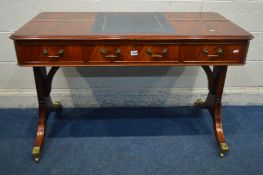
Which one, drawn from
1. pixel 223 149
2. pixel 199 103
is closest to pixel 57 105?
pixel 199 103

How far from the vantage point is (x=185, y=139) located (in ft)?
6.17

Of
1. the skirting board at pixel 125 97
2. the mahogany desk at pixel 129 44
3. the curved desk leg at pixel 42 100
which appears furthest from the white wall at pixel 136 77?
the mahogany desk at pixel 129 44

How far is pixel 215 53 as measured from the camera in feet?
4.50

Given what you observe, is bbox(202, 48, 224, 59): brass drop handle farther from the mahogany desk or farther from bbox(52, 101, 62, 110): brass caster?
bbox(52, 101, 62, 110): brass caster

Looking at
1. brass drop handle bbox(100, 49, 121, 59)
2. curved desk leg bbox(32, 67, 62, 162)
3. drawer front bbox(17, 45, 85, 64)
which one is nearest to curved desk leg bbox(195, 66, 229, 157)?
brass drop handle bbox(100, 49, 121, 59)

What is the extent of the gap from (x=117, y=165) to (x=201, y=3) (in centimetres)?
120

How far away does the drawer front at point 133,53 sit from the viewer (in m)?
1.34

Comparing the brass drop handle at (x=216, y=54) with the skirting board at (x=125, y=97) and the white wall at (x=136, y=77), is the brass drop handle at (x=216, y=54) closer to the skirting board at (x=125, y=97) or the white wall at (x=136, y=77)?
the white wall at (x=136, y=77)

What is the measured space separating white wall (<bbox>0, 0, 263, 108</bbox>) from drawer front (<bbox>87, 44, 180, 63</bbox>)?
650 millimetres

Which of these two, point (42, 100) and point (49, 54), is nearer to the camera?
point (49, 54)

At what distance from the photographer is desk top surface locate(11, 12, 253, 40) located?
1.30 meters

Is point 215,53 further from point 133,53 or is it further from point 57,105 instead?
point 57,105

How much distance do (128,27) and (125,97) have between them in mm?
879

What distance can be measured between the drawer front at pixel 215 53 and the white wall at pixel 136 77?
644mm
